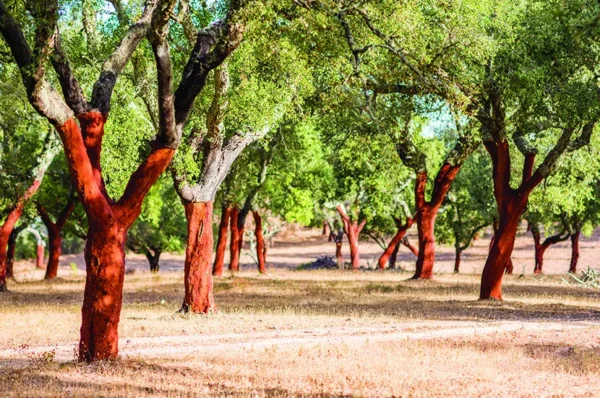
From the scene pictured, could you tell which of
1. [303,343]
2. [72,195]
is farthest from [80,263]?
[303,343]

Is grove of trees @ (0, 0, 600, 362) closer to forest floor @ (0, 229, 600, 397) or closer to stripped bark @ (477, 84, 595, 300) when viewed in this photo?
stripped bark @ (477, 84, 595, 300)

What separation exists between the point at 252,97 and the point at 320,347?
672 centimetres

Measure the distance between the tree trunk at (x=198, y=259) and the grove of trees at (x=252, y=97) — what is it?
0.13 ft

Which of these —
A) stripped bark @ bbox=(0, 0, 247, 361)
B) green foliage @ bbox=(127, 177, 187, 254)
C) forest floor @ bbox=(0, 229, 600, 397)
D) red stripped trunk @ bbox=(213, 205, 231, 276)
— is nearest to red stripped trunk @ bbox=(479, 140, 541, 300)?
forest floor @ bbox=(0, 229, 600, 397)

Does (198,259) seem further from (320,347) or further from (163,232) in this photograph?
(163,232)

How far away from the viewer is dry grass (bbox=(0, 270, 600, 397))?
11.9 meters

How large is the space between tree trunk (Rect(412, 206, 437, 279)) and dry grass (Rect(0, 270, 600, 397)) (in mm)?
6439

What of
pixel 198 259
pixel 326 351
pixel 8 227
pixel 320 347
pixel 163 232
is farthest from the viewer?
pixel 163 232

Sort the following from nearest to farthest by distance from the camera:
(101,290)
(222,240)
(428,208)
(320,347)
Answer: (101,290) → (320,347) → (428,208) → (222,240)

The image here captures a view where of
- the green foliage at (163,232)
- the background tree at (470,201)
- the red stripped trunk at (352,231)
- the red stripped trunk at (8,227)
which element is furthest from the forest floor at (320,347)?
the green foliage at (163,232)

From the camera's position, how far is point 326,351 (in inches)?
593

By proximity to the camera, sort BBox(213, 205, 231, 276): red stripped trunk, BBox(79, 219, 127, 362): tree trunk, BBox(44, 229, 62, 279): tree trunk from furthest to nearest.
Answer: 1. BBox(44, 229, 62, 279): tree trunk
2. BBox(213, 205, 231, 276): red stripped trunk
3. BBox(79, 219, 127, 362): tree trunk

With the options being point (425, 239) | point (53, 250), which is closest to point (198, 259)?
point (425, 239)

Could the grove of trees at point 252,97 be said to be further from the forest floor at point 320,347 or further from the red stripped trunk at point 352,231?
the red stripped trunk at point 352,231
